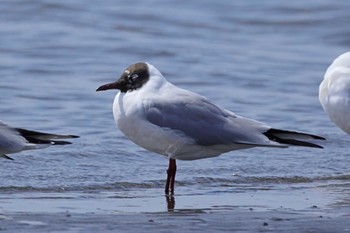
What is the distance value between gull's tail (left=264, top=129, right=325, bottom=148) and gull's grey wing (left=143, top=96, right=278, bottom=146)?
0.06 m

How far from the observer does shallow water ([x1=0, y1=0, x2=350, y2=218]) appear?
7.92m

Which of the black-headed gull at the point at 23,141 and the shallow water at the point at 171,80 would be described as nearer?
the black-headed gull at the point at 23,141

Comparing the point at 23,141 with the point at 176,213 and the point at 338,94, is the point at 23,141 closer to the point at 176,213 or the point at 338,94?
the point at 176,213

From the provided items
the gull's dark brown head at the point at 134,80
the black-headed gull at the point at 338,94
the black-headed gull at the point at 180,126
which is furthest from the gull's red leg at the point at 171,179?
the black-headed gull at the point at 338,94

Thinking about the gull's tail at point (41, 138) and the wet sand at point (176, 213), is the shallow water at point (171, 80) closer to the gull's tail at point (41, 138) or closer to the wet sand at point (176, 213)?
the wet sand at point (176, 213)

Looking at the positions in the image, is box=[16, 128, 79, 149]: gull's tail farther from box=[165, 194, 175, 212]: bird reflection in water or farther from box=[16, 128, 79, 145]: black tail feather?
box=[165, 194, 175, 212]: bird reflection in water

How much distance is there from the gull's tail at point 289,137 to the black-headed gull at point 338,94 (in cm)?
70

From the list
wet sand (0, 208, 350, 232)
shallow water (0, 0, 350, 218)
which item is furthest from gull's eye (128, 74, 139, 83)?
wet sand (0, 208, 350, 232)

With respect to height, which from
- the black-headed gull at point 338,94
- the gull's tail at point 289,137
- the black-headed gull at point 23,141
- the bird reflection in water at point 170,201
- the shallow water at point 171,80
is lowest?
the shallow water at point 171,80

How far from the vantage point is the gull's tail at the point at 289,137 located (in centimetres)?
753

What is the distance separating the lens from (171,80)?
44.1ft

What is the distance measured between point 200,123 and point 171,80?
18.7ft

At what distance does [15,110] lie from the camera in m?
11.2

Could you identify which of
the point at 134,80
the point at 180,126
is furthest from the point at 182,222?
the point at 134,80
